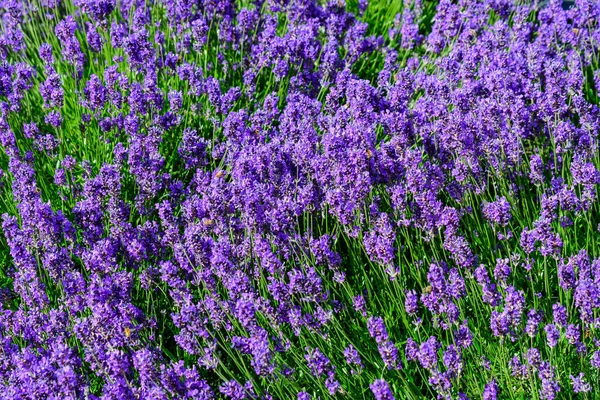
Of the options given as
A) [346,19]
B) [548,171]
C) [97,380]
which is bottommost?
[97,380]

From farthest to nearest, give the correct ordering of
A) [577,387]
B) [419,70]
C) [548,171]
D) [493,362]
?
[419,70] < [548,171] < [493,362] < [577,387]

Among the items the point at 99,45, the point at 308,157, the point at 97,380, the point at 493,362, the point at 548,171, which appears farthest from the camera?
the point at 99,45

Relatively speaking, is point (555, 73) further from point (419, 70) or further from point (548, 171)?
point (419, 70)

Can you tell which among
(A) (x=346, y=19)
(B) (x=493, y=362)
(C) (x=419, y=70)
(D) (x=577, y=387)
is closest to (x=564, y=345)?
(B) (x=493, y=362)

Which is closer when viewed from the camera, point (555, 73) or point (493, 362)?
point (493, 362)

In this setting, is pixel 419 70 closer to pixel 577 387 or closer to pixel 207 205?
pixel 207 205

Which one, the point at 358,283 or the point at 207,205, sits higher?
the point at 207,205

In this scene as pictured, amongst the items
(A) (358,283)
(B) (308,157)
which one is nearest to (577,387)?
(A) (358,283)
